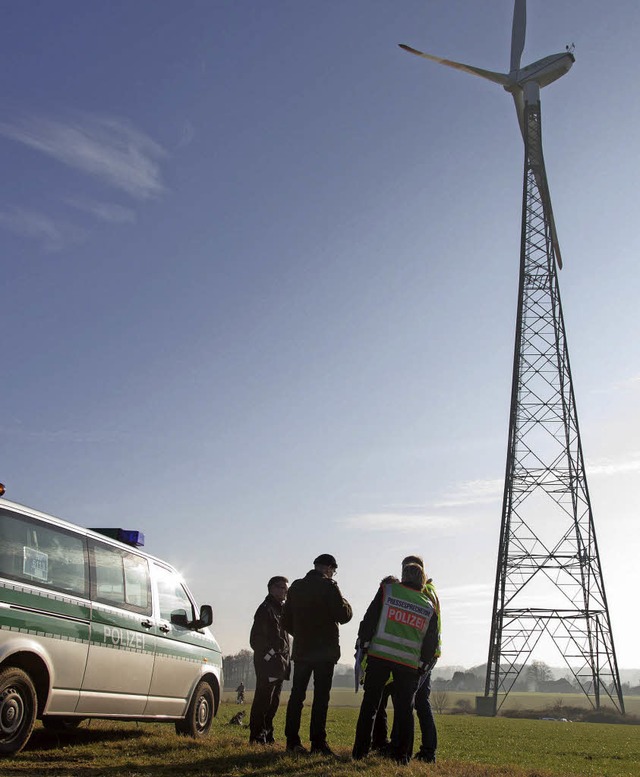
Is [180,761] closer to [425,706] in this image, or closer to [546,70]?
[425,706]

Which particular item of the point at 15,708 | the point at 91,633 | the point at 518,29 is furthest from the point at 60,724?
the point at 518,29

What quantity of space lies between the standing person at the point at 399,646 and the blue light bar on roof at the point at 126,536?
9.67ft

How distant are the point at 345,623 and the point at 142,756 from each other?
2574 millimetres

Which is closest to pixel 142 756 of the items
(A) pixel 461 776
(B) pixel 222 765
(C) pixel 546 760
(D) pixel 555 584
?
(B) pixel 222 765

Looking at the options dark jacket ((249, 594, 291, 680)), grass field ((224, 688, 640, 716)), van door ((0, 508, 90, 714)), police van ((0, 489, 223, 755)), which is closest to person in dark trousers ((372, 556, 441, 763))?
dark jacket ((249, 594, 291, 680))

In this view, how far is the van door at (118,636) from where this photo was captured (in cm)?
820

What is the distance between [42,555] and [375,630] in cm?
334

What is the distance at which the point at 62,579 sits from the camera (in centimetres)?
780

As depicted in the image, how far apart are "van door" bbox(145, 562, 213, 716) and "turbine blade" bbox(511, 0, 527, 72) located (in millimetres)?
39879

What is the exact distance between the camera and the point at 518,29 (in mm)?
43250

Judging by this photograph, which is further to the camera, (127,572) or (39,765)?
(127,572)

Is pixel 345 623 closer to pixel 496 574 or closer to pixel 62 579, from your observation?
pixel 62 579

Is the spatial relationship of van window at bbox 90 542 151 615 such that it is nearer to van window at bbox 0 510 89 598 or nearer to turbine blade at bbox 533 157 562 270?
van window at bbox 0 510 89 598

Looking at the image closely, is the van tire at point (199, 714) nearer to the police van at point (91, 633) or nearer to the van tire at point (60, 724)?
the police van at point (91, 633)
